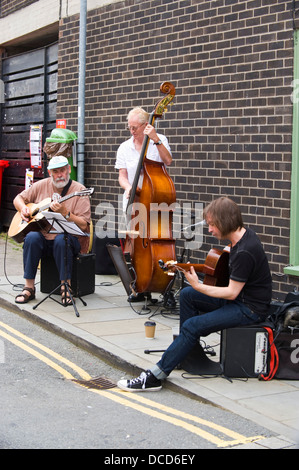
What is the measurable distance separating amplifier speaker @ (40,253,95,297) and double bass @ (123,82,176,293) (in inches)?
36.2

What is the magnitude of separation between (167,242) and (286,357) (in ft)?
7.07

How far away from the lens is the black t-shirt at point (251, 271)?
5.02m

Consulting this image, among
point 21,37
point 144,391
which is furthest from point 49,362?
point 21,37

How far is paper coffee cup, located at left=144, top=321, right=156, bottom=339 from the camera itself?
6172 mm

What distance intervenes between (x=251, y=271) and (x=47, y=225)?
331 centimetres

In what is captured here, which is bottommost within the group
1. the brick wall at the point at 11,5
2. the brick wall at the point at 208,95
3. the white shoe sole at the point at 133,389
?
the white shoe sole at the point at 133,389

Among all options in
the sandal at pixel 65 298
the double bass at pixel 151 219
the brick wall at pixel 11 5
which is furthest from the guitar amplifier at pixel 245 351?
the brick wall at pixel 11 5

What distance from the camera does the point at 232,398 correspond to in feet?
15.9

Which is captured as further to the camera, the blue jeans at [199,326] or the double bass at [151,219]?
the double bass at [151,219]

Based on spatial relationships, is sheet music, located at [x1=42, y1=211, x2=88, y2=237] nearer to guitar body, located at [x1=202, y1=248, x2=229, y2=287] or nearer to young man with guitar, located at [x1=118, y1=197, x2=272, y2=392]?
guitar body, located at [x1=202, y1=248, x2=229, y2=287]

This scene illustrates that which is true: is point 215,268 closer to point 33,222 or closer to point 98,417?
point 98,417

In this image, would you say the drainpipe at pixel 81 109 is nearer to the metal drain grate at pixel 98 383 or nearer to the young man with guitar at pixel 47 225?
the young man with guitar at pixel 47 225

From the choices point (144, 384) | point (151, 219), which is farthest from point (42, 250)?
point (144, 384)

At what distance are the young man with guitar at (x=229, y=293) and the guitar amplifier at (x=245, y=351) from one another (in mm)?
73
